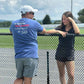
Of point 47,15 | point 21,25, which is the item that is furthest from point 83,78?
point 47,15

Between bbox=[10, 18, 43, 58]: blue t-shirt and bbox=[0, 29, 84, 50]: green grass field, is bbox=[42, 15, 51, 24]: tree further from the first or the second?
bbox=[10, 18, 43, 58]: blue t-shirt

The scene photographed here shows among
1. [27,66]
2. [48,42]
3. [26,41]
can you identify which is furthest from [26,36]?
[48,42]

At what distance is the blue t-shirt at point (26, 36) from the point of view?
3012 mm

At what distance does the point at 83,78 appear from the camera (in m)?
5.46

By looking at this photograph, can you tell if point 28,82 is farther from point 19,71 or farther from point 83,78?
point 83,78

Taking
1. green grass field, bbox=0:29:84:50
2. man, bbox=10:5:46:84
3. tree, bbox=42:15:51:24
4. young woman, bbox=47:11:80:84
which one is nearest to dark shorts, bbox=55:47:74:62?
young woman, bbox=47:11:80:84

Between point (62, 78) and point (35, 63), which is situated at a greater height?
point (35, 63)

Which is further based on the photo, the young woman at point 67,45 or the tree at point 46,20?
the tree at point 46,20

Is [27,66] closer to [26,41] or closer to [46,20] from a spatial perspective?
[26,41]

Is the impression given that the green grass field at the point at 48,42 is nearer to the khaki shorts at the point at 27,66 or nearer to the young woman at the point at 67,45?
the young woman at the point at 67,45

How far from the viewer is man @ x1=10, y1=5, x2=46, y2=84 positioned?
3.02 meters

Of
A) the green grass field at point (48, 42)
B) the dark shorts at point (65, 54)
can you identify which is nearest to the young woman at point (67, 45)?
the dark shorts at point (65, 54)

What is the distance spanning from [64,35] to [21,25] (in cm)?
89

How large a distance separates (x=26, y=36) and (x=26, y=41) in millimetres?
84
